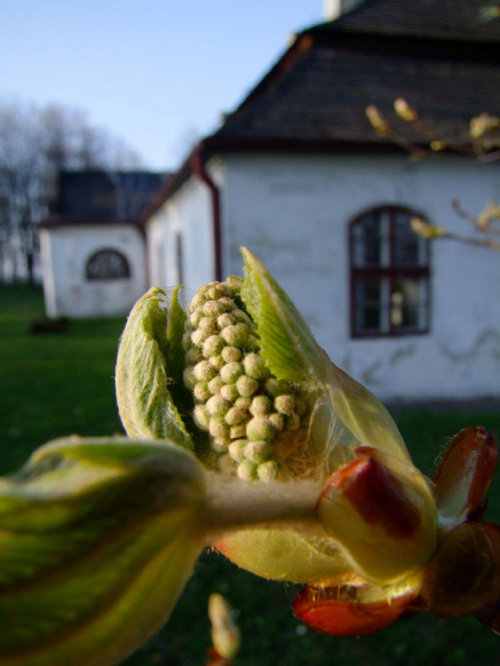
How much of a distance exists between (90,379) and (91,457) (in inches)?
432

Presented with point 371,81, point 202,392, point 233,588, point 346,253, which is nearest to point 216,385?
point 202,392

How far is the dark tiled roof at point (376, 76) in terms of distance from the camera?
24.0ft

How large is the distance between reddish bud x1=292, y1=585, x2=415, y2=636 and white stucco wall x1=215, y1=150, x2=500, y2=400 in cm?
674

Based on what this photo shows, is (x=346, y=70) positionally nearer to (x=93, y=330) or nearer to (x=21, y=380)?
(x=21, y=380)

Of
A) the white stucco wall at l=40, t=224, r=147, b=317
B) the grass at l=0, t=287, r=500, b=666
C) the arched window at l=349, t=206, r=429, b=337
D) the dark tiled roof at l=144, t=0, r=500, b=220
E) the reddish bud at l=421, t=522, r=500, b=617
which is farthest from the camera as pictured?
the white stucco wall at l=40, t=224, r=147, b=317

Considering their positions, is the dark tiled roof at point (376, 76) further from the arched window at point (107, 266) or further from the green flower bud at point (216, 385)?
the arched window at point (107, 266)

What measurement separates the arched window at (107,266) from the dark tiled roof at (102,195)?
45.9 inches

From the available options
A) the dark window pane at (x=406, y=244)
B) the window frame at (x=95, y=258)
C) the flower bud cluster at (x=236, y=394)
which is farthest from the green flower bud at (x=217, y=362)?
the window frame at (x=95, y=258)

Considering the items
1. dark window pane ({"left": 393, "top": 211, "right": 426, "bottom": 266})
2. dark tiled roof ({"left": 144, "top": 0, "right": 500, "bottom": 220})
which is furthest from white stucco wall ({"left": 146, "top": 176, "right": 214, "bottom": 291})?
dark window pane ({"left": 393, "top": 211, "right": 426, "bottom": 266})

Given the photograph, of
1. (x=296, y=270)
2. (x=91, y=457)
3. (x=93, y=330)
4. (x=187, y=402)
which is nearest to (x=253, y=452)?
(x=187, y=402)

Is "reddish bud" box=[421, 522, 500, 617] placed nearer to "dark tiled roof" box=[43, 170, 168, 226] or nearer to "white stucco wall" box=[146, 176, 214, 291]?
"white stucco wall" box=[146, 176, 214, 291]

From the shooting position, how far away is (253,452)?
22.3 inches

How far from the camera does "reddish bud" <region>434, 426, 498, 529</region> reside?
523 millimetres

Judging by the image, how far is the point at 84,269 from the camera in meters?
19.5
